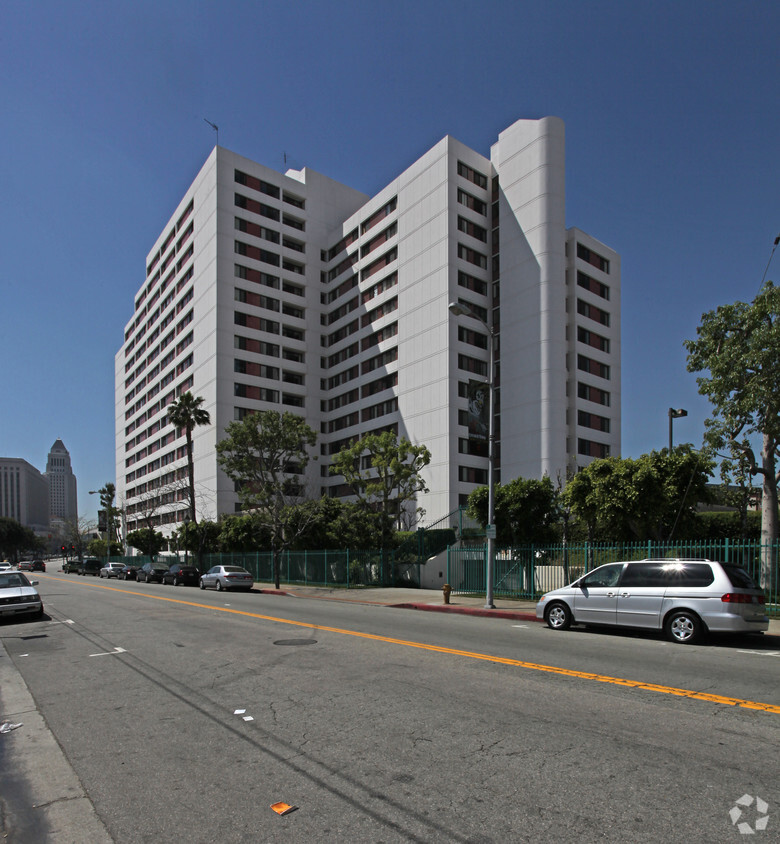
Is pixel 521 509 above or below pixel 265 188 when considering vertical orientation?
below

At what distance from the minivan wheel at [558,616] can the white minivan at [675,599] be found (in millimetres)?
191

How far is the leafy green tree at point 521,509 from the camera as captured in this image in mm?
25609

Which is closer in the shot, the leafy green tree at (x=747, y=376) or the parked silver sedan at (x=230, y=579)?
the leafy green tree at (x=747, y=376)

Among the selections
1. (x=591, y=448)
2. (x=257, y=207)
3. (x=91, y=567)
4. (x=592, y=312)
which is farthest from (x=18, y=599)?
(x=257, y=207)

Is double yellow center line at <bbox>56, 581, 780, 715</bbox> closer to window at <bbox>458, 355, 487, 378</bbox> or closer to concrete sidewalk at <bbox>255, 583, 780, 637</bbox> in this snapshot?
concrete sidewalk at <bbox>255, 583, 780, 637</bbox>

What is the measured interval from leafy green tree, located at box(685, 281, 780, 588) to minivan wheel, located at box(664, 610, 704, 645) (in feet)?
22.1

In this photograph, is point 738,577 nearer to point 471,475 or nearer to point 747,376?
point 747,376

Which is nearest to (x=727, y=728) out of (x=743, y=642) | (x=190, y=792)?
(x=190, y=792)

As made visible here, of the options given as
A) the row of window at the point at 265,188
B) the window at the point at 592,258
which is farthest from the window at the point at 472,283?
the row of window at the point at 265,188

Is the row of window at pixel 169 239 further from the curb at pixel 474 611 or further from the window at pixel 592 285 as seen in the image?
the curb at pixel 474 611

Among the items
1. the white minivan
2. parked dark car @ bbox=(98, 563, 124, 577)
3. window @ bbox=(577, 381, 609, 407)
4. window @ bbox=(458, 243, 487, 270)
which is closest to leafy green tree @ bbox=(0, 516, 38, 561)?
parked dark car @ bbox=(98, 563, 124, 577)

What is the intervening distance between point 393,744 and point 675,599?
8.24 metres

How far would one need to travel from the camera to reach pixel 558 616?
14047 mm

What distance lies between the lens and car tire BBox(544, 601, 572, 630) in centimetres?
1391
